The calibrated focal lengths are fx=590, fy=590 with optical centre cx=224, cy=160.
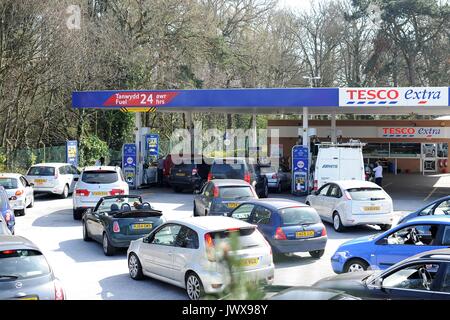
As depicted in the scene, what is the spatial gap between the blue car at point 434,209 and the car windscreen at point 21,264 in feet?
30.5

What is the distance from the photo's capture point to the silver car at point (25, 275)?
720 centimetres

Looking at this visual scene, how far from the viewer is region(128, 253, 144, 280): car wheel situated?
10875mm

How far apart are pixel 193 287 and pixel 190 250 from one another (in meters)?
0.58

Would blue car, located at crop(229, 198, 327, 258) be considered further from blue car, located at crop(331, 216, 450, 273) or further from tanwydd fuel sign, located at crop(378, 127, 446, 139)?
tanwydd fuel sign, located at crop(378, 127, 446, 139)

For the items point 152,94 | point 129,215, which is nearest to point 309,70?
point 152,94

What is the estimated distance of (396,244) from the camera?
9.98 metres

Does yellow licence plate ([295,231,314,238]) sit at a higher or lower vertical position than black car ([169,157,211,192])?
lower

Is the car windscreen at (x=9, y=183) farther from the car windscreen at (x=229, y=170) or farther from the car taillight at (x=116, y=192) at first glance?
the car windscreen at (x=229, y=170)

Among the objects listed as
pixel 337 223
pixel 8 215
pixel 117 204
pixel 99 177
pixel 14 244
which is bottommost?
pixel 337 223

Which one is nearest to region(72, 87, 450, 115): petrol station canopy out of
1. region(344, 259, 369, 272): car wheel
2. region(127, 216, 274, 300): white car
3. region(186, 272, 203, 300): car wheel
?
region(344, 259, 369, 272): car wheel

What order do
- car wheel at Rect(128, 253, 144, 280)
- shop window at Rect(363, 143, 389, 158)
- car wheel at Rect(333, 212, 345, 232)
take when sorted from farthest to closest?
shop window at Rect(363, 143, 389, 158) → car wheel at Rect(333, 212, 345, 232) → car wheel at Rect(128, 253, 144, 280)

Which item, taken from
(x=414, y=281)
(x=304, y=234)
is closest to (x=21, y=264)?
(x=414, y=281)

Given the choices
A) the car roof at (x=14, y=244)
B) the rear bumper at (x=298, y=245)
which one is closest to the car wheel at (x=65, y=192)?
the rear bumper at (x=298, y=245)

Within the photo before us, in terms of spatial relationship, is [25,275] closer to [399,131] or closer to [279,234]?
[279,234]
